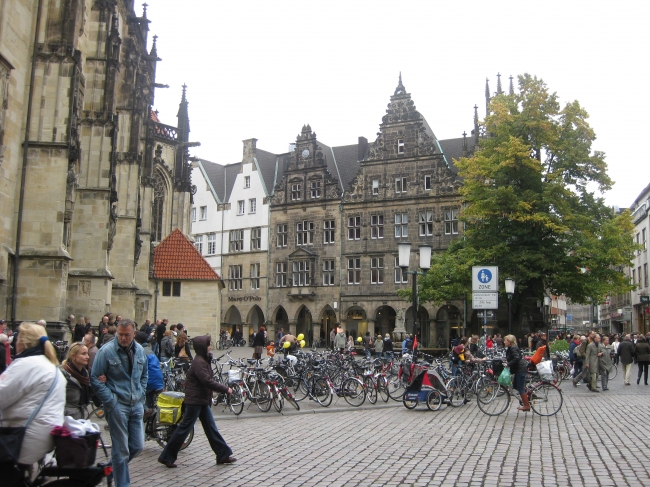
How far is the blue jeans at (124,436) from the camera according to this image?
22.2 feet

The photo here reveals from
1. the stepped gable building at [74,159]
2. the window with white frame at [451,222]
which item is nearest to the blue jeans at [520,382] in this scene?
the stepped gable building at [74,159]

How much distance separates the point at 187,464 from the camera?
29.2ft

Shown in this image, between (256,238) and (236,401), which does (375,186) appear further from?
(236,401)

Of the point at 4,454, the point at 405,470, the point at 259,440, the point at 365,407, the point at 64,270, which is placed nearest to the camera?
the point at 4,454

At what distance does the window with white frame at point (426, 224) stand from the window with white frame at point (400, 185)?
2.24 m

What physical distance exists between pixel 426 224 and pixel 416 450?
128ft

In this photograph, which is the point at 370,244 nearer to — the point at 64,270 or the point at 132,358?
the point at 64,270

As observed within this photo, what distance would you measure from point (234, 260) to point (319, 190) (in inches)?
397

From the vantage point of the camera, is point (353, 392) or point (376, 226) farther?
point (376, 226)

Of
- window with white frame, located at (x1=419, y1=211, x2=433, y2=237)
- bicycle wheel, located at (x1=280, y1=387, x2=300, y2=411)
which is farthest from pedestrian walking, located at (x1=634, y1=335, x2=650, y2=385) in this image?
window with white frame, located at (x1=419, y1=211, x2=433, y2=237)

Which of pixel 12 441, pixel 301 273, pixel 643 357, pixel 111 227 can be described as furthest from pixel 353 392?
pixel 301 273

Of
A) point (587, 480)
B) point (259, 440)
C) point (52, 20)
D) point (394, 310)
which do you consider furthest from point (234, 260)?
point (587, 480)

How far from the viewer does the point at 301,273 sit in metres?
53.2

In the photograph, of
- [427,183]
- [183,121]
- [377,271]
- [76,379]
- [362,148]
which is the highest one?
[362,148]
